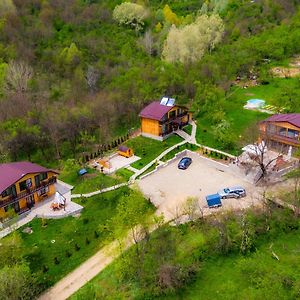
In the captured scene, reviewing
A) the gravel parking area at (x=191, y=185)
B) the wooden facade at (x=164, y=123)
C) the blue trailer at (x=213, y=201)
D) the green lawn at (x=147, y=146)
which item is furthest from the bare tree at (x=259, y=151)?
the wooden facade at (x=164, y=123)

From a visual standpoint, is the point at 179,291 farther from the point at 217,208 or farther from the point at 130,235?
the point at 217,208

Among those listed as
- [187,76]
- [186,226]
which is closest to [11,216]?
[186,226]

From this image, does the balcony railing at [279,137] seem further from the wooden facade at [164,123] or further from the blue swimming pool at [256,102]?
the blue swimming pool at [256,102]

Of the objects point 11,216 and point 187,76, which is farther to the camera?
point 187,76

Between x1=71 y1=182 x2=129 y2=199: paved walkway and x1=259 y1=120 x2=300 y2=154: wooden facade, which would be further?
x1=259 y1=120 x2=300 y2=154: wooden facade

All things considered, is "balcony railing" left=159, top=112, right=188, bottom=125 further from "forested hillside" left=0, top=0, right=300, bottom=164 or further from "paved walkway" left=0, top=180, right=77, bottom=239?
"paved walkway" left=0, top=180, right=77, bottom=239

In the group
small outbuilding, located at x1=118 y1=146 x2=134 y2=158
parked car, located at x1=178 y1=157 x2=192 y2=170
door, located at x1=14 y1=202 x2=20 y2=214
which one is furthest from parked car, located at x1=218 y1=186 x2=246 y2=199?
door, located at x1=14 y1=202 x2=20 y2=214
